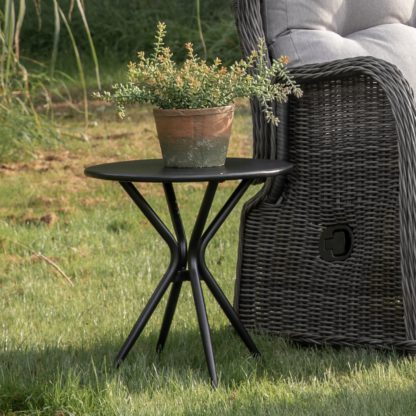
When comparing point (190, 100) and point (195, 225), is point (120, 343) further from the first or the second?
point (190, 100)

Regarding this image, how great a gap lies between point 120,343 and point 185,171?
2.24 ft

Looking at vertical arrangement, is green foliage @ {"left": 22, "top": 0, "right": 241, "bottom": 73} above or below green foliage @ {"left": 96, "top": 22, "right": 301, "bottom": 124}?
above

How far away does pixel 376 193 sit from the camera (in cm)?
268

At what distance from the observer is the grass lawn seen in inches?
90.0

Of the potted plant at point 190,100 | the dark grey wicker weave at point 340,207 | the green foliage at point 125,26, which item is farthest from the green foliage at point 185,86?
the green foliage at point 125,26

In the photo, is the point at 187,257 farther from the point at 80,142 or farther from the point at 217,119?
the point at 80,142

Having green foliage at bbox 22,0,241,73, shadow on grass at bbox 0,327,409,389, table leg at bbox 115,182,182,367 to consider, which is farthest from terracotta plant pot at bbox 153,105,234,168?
green foliage at bbox 22,0,241,73

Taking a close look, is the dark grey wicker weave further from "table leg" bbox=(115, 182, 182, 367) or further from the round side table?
"table leg" bbox=(115, 182, 182, 367)

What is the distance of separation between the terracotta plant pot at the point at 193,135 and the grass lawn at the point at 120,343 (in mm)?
496

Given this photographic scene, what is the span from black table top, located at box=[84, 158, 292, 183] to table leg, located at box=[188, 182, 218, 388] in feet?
0.26

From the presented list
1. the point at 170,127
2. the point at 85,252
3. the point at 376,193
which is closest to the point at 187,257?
the point at 170,127

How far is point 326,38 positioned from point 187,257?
2.44 feet

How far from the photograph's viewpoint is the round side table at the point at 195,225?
2.36 metres

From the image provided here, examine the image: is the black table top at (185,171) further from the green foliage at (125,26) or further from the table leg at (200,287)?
the green foliage at (125,26)
